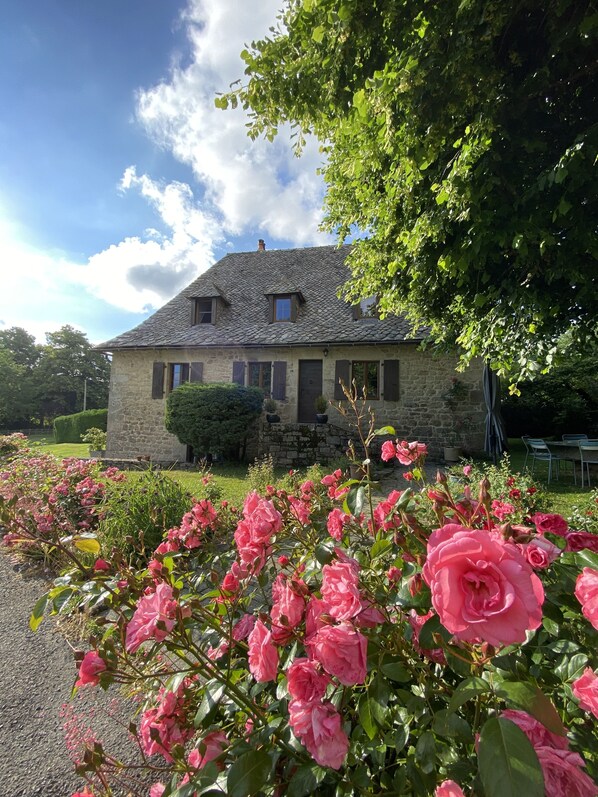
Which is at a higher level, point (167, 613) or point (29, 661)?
point (167, 613)

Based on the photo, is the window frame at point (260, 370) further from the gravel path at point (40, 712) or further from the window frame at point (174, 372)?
the gravel path at point (40, 712)

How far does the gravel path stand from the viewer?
1618 mm

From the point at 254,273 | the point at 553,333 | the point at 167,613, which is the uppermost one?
→ the point at 254,273

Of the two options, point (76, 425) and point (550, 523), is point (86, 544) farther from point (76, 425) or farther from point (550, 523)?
point (76, 425)

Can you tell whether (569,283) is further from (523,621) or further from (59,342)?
(59,342)

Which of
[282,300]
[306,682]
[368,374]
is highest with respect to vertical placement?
[282,300]

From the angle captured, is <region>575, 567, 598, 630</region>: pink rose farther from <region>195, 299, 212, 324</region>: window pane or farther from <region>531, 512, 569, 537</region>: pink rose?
<region>195, 299, 212, 324</region>: window pane

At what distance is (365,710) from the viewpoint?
79 centimetres

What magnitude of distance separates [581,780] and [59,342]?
4355 cm

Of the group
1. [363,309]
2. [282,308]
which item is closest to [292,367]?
[282,308]

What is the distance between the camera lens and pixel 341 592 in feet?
2.56

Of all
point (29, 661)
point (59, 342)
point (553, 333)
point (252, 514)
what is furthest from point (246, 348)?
point (59, 342)

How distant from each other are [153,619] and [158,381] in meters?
13.3

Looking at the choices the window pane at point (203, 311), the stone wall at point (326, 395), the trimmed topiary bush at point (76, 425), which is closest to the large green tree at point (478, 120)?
the stone wall at point (326, 395)
